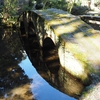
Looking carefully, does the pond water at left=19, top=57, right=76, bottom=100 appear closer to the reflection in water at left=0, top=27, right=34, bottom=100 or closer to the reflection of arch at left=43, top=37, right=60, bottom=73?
the reflection in water at left=0, top=27, right=34, bottom=100

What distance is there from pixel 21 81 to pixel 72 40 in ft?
9.08

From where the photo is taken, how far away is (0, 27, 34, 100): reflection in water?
309 inches

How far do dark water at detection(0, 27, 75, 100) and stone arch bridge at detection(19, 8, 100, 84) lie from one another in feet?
3.71

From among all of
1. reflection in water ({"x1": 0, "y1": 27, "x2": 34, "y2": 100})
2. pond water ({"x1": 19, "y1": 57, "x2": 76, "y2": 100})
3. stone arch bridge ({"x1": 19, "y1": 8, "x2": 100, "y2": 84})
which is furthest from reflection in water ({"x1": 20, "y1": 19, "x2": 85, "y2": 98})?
reflection in water ({"x1": 0, "y1": 27, "x2": 34, "y2": 100})

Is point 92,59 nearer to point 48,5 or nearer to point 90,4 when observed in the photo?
point 48,5

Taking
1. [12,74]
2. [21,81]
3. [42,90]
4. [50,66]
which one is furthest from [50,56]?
[42,90]

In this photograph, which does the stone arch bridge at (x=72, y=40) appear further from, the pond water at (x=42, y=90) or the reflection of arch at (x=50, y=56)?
the pond water at (x=42, y=90)

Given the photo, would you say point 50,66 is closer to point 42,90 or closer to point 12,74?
point 12,74

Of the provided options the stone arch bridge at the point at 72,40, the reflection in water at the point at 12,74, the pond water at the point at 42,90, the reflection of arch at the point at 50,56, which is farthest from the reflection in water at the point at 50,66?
the reflection in water at the point at 12,74

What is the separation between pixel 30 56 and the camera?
12.1 m

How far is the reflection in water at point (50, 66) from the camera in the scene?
802cm

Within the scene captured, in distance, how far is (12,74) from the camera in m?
9.73

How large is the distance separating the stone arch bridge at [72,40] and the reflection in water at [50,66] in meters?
0.32

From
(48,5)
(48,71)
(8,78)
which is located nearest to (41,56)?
(48,71)
